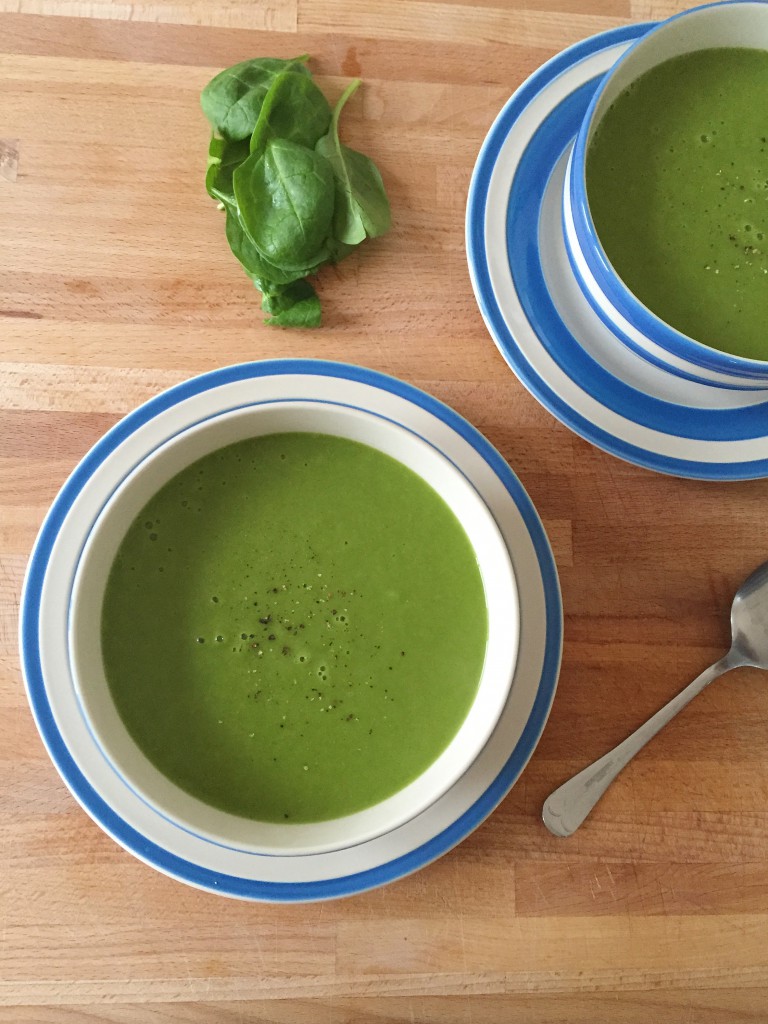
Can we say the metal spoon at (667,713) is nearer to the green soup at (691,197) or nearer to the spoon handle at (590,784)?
the spoon handle at (590,784)

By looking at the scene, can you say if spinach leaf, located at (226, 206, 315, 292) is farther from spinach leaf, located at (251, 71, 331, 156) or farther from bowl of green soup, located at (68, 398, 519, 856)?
bowl of green soup, located at (68, 398, 519, 856)

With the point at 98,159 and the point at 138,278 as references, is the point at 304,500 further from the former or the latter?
the point at 98,159

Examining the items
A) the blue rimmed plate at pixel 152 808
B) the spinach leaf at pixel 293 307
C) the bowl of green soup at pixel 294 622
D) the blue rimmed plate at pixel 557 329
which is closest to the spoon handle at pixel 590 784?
the blue rimmed plate at pixel 152 808

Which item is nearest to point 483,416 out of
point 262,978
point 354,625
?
point 354,625

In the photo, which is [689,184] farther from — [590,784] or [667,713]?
[590,784]

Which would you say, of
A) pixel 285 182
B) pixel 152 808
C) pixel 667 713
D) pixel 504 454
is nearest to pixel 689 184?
pixel 504 454

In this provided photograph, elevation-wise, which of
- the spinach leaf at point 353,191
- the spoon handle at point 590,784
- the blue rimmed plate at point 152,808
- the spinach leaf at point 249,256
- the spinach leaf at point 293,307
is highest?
the spinach leaf at point 353,191
